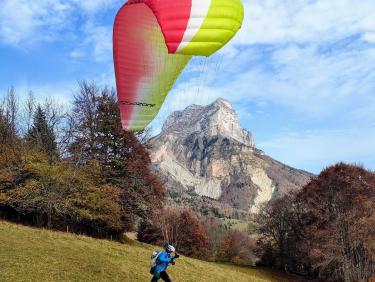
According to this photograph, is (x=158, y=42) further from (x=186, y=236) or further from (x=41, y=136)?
(x=186, y=236)

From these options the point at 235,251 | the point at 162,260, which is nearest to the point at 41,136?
the point at 162,260

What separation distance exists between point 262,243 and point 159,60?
2064 inches

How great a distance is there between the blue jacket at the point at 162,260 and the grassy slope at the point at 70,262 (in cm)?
486

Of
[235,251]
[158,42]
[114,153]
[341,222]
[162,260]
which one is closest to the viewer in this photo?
[158,42]

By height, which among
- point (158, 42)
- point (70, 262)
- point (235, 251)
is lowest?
point (235, 251)

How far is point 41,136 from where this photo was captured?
44.1 metres

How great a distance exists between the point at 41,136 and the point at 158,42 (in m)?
34.6

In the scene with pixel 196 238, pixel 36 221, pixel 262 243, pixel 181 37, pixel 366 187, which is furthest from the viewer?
pixel 196 238

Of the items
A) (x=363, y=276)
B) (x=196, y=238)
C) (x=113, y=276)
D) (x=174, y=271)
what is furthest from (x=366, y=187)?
(x=113, y=276)

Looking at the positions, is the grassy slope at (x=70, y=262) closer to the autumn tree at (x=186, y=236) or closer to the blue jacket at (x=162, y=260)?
the blue jacket at (x=162, y=260)

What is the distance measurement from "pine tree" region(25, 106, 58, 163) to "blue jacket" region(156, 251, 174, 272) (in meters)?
25.8

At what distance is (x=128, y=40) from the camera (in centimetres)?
1247

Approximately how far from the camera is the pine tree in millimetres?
41000

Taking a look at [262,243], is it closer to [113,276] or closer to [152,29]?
[113,276]
